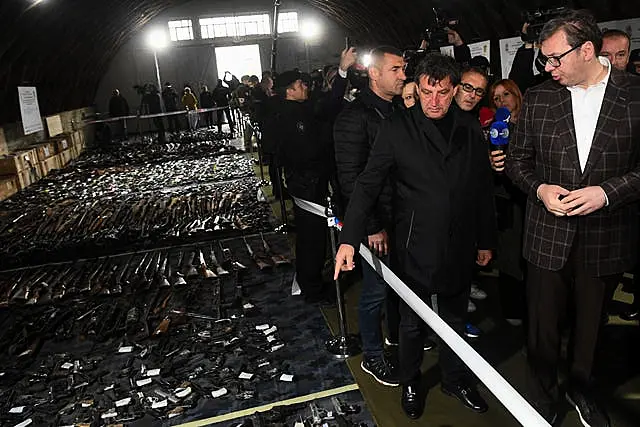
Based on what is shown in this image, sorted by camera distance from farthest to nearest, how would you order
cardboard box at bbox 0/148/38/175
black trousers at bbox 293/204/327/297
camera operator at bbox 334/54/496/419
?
cardboard box at bbox 0/148/38/175
black trousers at bbox 293/204/327/297
camera operator at bbox 334/54/496/419

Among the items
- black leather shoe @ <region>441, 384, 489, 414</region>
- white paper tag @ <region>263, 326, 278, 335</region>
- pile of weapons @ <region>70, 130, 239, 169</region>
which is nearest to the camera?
black leather shoe @ <region>441, 384, 489, 414</region>

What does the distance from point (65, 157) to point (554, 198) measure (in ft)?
55.4

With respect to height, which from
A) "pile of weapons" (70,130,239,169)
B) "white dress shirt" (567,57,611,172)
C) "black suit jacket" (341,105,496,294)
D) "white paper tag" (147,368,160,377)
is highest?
"white dress shirt" (567,57,611,172)

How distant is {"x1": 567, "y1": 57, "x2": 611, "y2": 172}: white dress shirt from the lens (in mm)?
2494

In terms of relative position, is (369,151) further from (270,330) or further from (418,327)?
(270,330)

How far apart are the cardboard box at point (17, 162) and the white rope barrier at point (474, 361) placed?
11.5 metres

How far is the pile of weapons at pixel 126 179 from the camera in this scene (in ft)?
36.7

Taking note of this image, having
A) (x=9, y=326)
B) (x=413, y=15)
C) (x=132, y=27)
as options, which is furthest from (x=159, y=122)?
(x=9, y=326)

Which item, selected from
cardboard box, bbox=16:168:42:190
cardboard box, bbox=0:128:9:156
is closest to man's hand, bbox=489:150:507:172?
cardboard box, bbox=16:168:42:190

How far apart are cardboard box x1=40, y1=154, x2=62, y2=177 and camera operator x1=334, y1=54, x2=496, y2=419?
13.6 meters

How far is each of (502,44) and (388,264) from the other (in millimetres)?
8683

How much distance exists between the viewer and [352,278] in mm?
5613

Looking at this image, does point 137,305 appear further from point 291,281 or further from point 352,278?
point 352,278

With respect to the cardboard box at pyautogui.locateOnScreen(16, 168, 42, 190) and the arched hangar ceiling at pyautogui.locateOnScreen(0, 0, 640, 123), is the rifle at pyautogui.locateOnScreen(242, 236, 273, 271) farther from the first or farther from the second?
the cardboard box at pyautogui.locateOnScreen(16, 168, 42, 190)
